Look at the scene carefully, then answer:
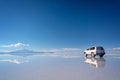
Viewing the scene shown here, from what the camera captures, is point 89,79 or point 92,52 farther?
point 92,52

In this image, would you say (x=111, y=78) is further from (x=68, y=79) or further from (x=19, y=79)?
(x=19, y=79)

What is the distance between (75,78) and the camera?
13.1m

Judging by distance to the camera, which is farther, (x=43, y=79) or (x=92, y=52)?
(x=92, y=52)

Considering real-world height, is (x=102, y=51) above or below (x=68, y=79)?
above

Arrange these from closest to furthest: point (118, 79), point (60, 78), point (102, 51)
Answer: point (118, 79), point (60, 78), point (102, 51)

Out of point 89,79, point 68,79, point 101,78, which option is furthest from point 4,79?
point 101,78

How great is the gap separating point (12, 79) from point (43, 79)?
208cm

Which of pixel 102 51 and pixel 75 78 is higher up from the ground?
pixel 102 51

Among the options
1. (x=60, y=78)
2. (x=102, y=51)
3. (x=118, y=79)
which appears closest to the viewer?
(x=118, y=79)

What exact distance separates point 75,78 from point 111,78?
2.35 meters

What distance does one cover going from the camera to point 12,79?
42.4ft

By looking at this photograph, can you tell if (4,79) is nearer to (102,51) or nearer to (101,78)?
(101,78)

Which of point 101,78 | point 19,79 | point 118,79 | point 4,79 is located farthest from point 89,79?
point 4,79

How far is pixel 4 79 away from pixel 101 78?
6.39 m
